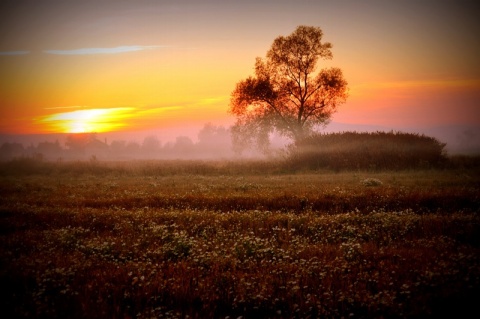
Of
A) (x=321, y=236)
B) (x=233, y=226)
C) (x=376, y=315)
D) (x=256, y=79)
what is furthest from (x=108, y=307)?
(x=256, y=79)

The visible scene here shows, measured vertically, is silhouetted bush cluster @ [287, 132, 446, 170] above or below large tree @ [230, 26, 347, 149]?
below

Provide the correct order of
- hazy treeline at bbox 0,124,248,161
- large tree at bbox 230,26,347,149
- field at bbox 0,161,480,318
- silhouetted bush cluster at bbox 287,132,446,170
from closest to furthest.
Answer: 1. field at bbox 0,161,480,318
2. silhouetted bush cluster at bbox 287,132,446,170
3. large tree at bbox 230,26,347,149
4. hazy treeline at bbox 0,124,248,161

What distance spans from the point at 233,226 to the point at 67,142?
191205mm

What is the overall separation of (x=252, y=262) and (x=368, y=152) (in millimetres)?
27168

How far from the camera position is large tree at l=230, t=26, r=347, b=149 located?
40.8 m

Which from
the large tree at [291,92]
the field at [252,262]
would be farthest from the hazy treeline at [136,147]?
the field at [252,262]

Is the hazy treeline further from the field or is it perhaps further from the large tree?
the field

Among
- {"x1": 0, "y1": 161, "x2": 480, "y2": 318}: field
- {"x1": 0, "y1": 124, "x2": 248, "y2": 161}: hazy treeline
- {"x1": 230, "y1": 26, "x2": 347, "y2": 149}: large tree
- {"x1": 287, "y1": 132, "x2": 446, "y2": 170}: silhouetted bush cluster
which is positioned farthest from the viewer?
{"x1": 0, "y1": 124, "x2": 248, "y2": 161}: hazy treeline

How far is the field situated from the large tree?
29.6 metres

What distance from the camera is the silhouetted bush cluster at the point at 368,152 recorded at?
29125 millimetres

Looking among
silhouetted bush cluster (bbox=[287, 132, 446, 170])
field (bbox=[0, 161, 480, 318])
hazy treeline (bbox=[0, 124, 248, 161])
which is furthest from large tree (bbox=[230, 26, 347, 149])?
hazy treeline (bbox=[0, 124, 248, 161])

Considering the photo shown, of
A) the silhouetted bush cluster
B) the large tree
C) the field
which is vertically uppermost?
the large tree

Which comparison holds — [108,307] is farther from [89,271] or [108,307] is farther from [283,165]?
[283,165]

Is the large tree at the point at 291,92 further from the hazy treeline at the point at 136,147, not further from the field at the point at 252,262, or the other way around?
the hazy treeline at the point at 136,147
